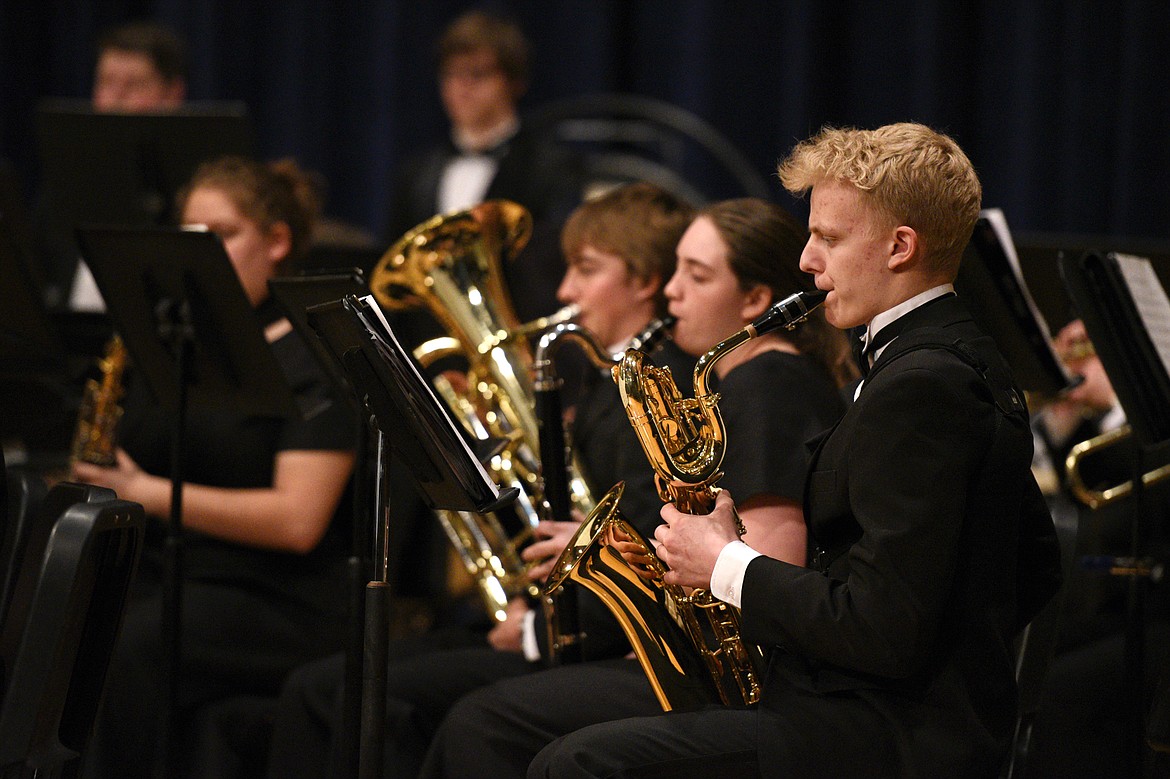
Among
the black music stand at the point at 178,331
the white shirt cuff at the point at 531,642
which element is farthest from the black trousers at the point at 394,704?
the black music stand at the point at 178,331

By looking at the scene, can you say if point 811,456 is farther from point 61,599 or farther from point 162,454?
point 162,454

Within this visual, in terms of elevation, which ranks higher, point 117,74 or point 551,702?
point 117,74

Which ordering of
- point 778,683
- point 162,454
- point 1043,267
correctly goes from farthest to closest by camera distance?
point 162,454 < point 1043,267 < point 778,683

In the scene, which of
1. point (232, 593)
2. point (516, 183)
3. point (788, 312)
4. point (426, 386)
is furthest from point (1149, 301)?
point (516, 183)

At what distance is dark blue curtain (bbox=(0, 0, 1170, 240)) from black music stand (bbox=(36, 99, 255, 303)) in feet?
7.74

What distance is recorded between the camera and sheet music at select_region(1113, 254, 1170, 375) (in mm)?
2273

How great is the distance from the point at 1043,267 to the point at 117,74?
3327 millimetres

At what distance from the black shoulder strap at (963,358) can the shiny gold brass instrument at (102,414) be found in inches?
73.2

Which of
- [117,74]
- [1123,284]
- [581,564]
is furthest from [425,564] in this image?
[117,74]

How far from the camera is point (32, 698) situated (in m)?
1.54

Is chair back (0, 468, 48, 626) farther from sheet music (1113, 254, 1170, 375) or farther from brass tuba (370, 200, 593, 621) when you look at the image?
sheet music (1113, 254, 1170, 375)

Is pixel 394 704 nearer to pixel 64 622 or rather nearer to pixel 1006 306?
pixel 64 622

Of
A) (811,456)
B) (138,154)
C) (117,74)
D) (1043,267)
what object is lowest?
(811,456)

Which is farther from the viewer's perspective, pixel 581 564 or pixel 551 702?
pixel 551 702
